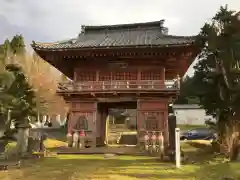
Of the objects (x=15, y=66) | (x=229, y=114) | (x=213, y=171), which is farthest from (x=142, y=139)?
(x=15, y=66)

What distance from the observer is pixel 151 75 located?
21797mm

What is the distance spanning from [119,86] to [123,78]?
4.60 feet

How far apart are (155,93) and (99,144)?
20.8 feet

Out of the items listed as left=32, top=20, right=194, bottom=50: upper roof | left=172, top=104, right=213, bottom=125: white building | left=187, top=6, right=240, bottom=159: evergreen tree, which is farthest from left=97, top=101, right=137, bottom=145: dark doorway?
left=172, top=104, right=213, bottom=125: white building

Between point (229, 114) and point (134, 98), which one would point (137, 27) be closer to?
point (134, 98)

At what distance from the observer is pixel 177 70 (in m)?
25.9

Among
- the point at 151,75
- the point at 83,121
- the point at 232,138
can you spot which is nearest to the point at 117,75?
the point at 151,75

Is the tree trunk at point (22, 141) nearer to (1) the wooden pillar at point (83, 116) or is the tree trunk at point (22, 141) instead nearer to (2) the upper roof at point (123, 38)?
(1) the wooden pillar at point (83, 116)

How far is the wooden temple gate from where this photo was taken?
20109 mm

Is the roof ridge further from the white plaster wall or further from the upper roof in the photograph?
the white plaster wall

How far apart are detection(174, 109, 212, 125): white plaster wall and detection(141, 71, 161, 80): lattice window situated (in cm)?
3613

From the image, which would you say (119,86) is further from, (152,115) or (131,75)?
(152,115)

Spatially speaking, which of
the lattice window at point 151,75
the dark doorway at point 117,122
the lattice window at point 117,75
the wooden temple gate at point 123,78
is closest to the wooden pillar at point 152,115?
the wooden temple gate at point 123,78

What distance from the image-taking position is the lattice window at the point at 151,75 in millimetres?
21663
